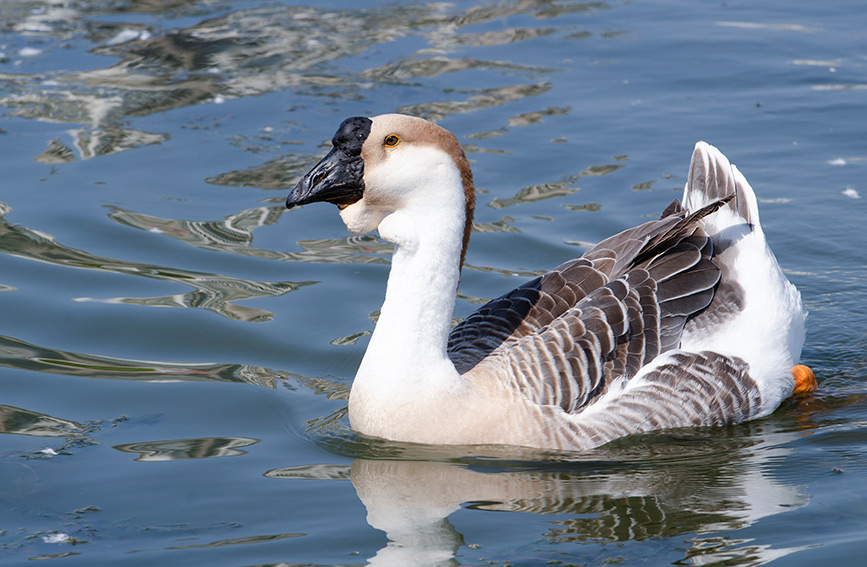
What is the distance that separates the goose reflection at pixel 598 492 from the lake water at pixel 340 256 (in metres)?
0.02

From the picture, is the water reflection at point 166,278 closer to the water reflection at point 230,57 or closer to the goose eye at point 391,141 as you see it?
the water reflection at point 230,57

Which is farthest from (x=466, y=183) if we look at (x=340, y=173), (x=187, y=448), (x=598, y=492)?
(x=187, y=448)

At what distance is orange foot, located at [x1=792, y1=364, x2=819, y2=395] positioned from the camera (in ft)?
24.6

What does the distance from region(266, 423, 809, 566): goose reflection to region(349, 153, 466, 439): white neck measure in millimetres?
362

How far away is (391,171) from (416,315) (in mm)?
871

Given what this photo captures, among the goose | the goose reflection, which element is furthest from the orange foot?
the goose reflection

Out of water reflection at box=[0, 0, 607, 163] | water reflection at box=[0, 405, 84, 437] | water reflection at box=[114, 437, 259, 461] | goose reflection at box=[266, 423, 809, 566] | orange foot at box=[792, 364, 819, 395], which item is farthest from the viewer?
water reflection at box=[0, 0, 607, 163]

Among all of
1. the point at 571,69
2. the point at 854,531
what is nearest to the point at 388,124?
the point at 854,531

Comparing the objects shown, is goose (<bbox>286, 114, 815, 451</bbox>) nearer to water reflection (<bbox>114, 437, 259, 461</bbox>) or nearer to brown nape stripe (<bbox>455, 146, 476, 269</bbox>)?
brown nape stripe (<bbox>455, 146, 476, 269</bbox>)

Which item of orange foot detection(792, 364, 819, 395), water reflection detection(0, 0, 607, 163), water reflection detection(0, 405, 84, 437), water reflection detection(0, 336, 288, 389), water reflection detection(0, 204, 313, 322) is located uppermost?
water reflection detection(0, 0, 607, 163)

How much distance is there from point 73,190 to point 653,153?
5956 mm

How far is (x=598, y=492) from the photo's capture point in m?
6.05

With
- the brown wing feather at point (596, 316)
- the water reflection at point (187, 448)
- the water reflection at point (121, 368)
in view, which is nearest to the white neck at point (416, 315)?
the brown wing feather at point (596, 316)

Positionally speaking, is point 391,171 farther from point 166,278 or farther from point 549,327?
point 166,278
